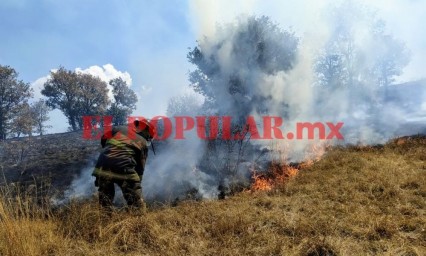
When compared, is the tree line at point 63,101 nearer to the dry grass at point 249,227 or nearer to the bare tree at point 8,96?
the bare tree at point 8,96

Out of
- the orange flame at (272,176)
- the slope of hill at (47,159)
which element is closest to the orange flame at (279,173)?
the orange flame at (272,176)

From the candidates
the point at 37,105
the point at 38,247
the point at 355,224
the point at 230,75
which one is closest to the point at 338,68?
the point at 230,75

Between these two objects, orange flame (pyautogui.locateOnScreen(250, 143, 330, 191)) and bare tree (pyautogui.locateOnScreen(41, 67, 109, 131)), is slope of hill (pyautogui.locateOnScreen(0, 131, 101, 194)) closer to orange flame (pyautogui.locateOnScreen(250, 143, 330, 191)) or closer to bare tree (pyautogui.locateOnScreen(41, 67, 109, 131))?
orange flame (pyautogui.locateOnScreen(250, 143, 330, 191))

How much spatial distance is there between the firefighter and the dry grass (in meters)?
0.36

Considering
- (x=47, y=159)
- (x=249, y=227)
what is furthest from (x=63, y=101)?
(x=249, y=227)

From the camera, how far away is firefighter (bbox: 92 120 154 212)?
203 inches

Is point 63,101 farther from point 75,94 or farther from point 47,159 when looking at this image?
point 47,159

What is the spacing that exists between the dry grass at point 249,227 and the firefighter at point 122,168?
0.36m

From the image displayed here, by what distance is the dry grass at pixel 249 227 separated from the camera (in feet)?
12.3

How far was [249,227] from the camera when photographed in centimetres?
449

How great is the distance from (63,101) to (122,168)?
32828 mm

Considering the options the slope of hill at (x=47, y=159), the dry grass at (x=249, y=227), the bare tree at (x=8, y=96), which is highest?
the bare tree at (x=8, y=96)

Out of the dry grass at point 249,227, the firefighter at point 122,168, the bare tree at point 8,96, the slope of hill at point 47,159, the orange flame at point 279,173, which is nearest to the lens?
the dry grass at point 249,227

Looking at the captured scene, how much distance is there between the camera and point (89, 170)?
458 inches
